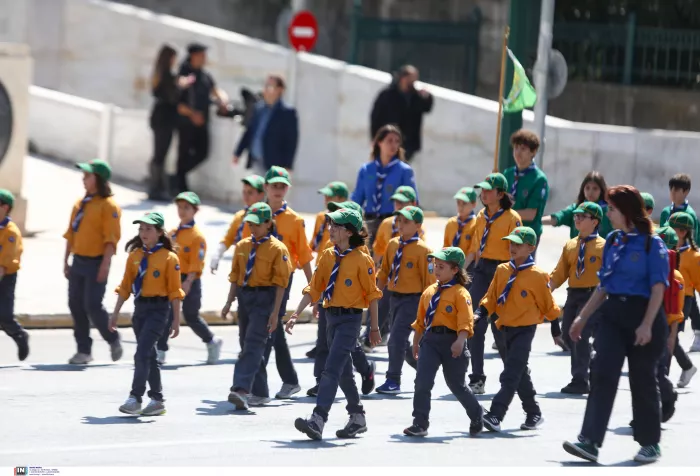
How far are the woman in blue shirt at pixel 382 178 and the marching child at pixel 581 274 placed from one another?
2.37 metres

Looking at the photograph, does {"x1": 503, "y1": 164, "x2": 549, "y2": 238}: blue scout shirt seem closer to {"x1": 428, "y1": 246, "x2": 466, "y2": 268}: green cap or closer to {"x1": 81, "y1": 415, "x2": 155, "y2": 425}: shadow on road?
{"x1": 428, "y1": 246, "x2": 466, "y2": 268}: green cap

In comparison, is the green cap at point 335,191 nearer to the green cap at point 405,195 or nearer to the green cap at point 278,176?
the green cap at point 405,195

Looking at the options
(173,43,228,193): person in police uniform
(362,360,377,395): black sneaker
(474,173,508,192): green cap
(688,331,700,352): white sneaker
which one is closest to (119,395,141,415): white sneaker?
(362,360,377,395): black sneaker

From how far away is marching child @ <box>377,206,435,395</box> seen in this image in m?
13.4

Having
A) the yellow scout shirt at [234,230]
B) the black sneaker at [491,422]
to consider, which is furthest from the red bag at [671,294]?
the yellow scout shirt at [234,230]

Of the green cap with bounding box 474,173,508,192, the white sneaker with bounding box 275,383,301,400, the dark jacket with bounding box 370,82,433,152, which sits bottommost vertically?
the white sneaker with bounding box 275,383,301,400

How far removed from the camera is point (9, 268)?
14195 millimetres

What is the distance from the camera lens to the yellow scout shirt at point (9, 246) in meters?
14.1

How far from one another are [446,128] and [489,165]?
0.96 m

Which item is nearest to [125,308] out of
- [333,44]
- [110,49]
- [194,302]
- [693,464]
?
[194,302]

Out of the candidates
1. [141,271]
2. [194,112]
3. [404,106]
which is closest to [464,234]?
[141,271]

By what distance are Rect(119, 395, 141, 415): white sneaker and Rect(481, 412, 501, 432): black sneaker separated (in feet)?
8.18

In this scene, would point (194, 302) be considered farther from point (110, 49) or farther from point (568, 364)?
point (110, 49)

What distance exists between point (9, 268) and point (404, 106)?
9.12m
